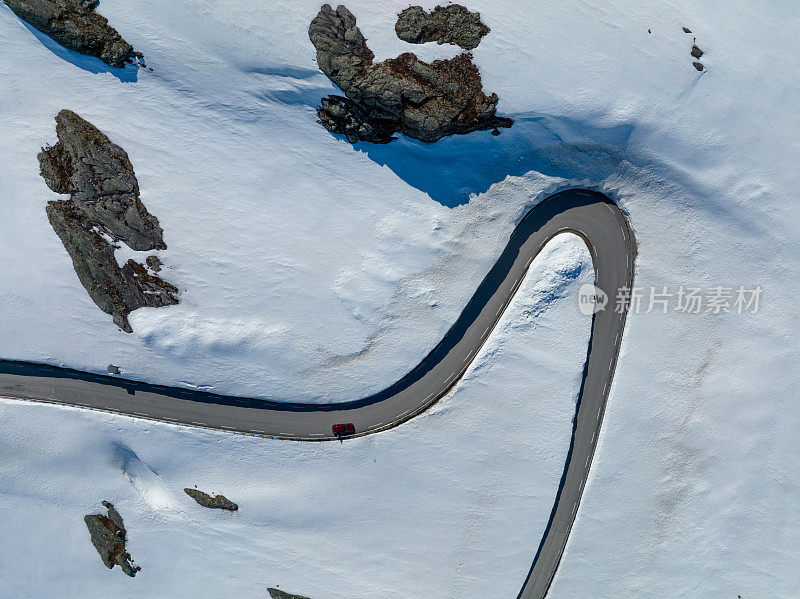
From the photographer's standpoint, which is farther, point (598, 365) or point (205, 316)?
point (598, 365)

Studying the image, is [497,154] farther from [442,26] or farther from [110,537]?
[110,537]

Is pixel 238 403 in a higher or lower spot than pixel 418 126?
lower

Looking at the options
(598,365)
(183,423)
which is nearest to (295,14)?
(183,423)

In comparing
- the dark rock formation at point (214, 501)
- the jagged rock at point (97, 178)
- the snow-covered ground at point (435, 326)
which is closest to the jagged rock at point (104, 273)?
the snow-covered ground at point (435, 326)

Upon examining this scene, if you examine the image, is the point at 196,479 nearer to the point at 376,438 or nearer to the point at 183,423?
the point at 183,423

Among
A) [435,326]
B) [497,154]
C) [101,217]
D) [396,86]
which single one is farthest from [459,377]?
[101,217]
